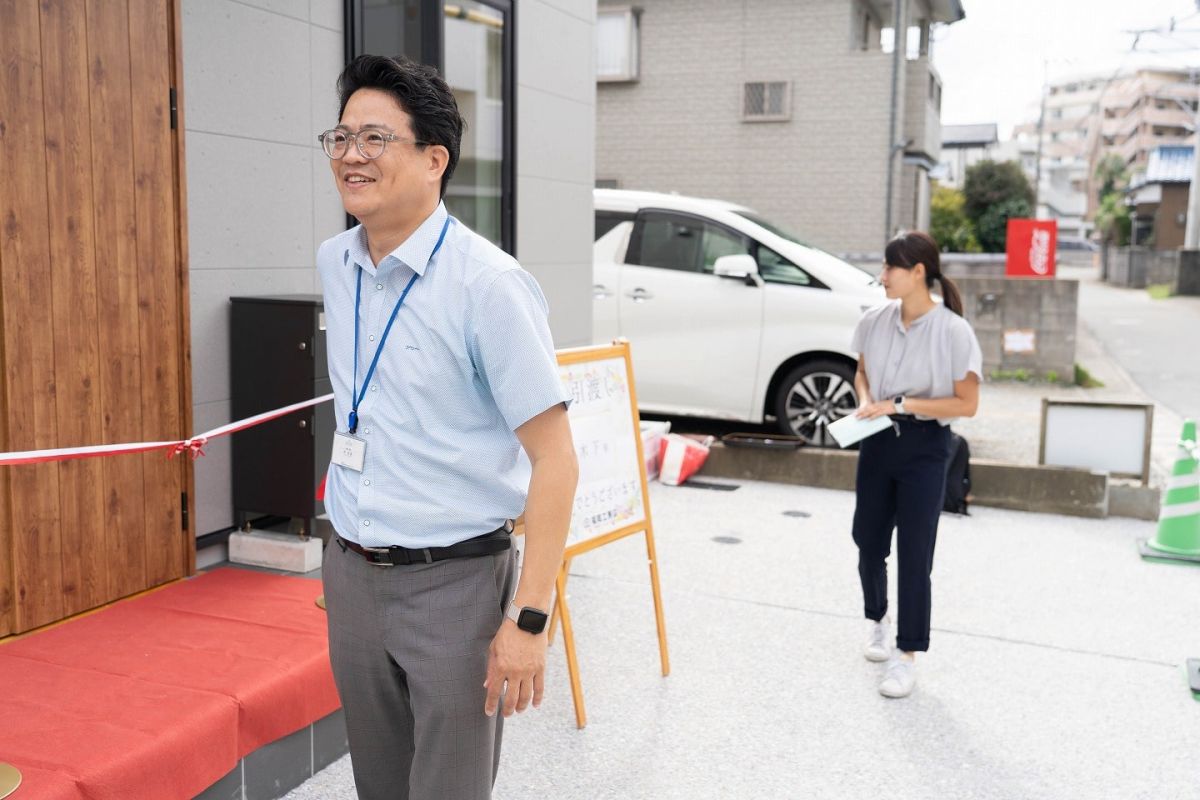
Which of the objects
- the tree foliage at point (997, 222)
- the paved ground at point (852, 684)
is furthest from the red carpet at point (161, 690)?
the tree foliage at point (997, 222)

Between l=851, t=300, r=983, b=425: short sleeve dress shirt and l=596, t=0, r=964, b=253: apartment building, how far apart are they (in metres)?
14.2

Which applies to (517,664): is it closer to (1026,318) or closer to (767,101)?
(1026,318)

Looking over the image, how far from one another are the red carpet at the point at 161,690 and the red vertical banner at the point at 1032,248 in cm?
1132

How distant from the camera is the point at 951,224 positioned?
34.8 meters

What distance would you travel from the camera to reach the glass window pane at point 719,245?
9086 millimetres

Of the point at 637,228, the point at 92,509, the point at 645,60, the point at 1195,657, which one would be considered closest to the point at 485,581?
the point at 92,509

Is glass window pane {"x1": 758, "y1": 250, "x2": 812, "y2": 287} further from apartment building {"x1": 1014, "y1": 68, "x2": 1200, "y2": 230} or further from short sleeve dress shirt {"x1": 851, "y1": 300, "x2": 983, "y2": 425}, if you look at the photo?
apartment building {"x1": 1014, "y1": 68, "x2": 1200, "y2": 230}

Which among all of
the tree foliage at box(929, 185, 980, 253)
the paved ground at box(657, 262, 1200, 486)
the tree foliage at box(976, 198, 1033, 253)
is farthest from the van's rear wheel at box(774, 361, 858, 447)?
the tree foliage at box(976, 198, 1033, 253)

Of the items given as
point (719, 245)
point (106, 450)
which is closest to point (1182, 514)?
point (719, 245)

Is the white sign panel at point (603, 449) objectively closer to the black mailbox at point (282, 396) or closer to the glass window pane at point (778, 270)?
the black mailbox at point (282, 396)

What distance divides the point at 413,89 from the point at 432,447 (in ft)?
2.06

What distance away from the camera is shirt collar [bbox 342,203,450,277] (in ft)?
6.67

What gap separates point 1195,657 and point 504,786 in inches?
117

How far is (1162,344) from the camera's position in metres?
18.8
